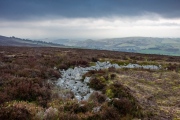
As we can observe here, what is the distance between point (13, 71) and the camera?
1496 cm

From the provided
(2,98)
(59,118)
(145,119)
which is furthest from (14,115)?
(145,119)

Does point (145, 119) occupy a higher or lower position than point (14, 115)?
lower

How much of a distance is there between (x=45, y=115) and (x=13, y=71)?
9.27 metres

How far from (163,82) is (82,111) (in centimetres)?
899

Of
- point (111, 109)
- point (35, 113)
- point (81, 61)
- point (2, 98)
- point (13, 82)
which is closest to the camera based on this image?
point (35, 113)

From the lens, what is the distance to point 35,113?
23.3ft

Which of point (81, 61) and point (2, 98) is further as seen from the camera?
point (81, 61)

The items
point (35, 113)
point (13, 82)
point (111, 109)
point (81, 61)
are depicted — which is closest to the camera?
point (35, 113)

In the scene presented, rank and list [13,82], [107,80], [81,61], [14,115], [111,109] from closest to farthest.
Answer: [14,115], [111,109], [13,82], [107,80], [81,61]

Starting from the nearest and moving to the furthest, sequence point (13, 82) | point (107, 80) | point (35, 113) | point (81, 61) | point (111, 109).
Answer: point (35, 113) → point (111, 109) → point (13, 82) → point (107, 80) → point (81, 61)

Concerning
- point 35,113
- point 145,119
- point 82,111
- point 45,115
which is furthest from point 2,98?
point 145,119

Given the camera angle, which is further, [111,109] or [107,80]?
[107,80]

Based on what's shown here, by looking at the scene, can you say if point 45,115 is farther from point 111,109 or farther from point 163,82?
point 163,82

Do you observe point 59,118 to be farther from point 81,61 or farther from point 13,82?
point 81,61
